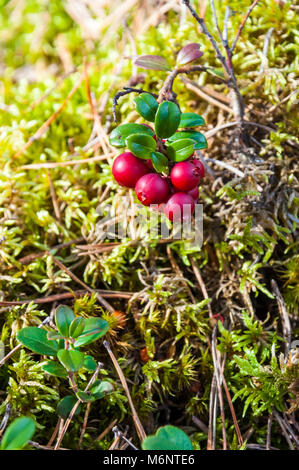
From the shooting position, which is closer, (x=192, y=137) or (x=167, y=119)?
(x=167, y=119)

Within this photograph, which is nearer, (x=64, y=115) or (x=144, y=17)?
(x=64, y=115)

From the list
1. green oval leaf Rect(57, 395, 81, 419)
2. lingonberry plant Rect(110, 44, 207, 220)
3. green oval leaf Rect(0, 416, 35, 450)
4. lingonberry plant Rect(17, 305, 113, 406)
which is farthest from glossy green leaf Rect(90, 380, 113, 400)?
lingonberry plant Rect(110, 44, 207, 220)

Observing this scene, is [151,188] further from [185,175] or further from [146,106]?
[146,106]

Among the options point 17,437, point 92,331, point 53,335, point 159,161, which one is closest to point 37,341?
point 53,335
